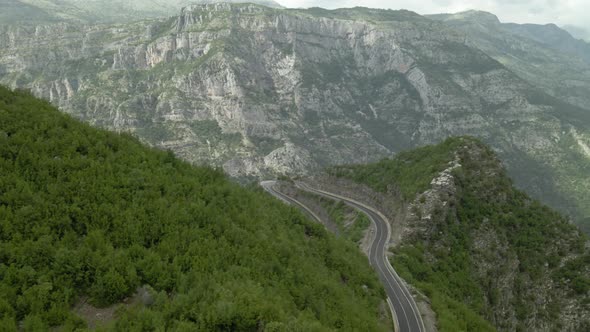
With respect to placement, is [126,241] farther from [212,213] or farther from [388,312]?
[388,312]

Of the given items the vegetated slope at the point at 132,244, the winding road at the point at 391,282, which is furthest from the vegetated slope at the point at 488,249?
the vegetated slope at the point at 132,244

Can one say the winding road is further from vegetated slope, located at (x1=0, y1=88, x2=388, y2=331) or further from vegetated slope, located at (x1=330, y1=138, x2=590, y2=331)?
→ vegetated slope, located at (x1=0, y1=88, x2=388, y2=331)

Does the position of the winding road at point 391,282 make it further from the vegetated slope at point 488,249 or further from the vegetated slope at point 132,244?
the vegetated slope at point 132,244

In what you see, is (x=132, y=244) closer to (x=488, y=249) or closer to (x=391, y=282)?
(x=391, y=282)

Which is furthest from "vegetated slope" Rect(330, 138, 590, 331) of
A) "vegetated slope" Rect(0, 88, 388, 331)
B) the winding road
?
"vegetated slope" Rect(0, 88, 388, 331)

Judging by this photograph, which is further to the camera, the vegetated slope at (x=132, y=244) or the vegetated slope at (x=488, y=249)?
the vegetated slope at (x=488, y=249)

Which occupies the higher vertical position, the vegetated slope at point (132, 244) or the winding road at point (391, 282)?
the vegetated slope at point (132, 244)

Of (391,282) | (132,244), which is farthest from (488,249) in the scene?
(132,244)
